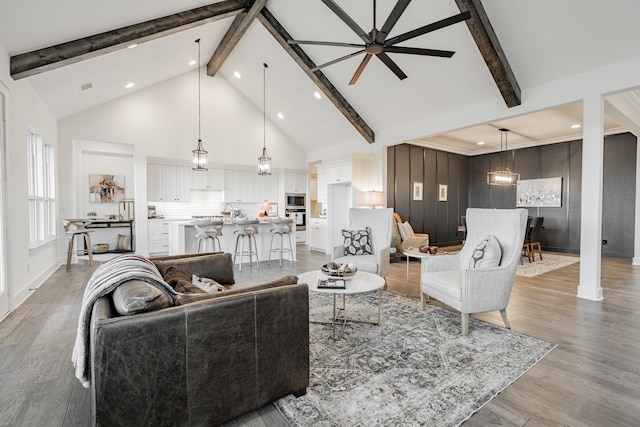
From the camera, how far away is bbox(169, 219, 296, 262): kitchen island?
5.66 metres

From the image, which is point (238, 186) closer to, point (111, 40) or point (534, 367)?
point (111, 40)

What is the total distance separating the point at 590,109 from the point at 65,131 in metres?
8.96

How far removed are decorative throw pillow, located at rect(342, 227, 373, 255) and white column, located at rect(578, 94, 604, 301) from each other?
277 centimetres

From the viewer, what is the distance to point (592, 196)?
387 cm

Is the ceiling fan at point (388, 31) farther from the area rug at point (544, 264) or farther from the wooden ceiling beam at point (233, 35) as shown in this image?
the area rug at point (544, 264)

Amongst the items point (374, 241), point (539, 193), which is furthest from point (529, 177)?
point (374, 241)

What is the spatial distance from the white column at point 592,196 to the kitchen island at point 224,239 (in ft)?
15.9

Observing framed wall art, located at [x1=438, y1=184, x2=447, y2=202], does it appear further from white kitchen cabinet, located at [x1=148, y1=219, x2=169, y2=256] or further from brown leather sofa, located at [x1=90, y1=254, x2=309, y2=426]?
brown leather sofa, located at [x1=90, y1=254, x2=309, y2=426]

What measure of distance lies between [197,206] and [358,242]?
5.59m

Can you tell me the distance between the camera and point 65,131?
6.14m

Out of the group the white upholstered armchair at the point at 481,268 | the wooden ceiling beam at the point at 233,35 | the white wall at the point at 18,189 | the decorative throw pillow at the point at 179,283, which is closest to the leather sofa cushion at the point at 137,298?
the decorative throw pillow at the point at 179,283

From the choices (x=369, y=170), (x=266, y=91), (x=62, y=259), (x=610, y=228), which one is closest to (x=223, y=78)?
(x=266, y=91)

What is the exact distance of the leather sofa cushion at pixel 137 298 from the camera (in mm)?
1352

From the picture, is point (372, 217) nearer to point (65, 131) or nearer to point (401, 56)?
point (401, 56)
